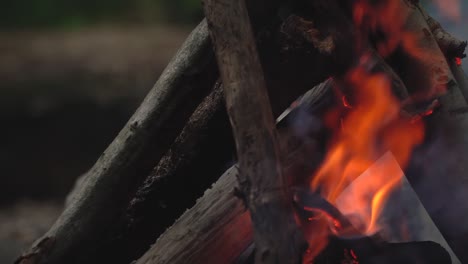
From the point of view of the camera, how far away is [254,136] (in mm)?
1987

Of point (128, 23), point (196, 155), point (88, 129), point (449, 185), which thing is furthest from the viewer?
point (128, 23)

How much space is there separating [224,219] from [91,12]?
8.77 metres

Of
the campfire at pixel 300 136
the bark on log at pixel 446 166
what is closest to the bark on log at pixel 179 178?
the campfire at pixel 300 136

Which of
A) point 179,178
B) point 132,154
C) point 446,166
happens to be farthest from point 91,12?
point 446,166

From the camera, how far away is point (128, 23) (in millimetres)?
11094

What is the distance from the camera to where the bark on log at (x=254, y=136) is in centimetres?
189

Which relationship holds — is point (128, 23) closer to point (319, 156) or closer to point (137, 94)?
point (137, 94)

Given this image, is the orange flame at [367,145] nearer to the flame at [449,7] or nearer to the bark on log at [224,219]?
the bark on log at [224,219]

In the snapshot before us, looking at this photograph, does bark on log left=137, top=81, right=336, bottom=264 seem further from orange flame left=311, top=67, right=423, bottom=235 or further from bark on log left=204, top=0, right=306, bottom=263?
bark on log left=204, top=0, right=306, bottom=263

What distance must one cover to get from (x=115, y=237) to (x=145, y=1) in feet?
29.1

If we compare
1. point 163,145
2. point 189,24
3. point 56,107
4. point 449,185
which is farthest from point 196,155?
point 189,24

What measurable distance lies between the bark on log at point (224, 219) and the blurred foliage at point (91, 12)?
8231 millimetres

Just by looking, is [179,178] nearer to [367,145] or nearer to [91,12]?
[367,145]

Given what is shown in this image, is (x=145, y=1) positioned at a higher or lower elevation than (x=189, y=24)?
higher
